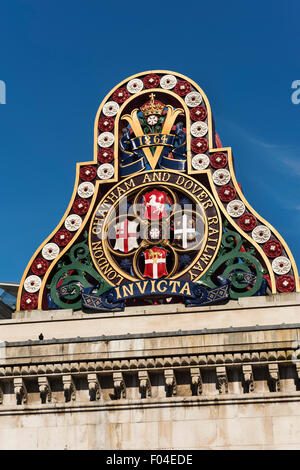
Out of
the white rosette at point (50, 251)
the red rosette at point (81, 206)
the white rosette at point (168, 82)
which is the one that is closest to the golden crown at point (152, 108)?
the white rosette at point (168, 82)

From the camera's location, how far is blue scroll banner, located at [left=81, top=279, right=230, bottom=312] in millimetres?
39844

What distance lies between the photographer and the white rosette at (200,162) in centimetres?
4275

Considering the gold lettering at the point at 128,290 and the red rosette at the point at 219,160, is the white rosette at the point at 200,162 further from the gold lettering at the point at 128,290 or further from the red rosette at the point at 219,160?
the gold lettering at the point at 128,290

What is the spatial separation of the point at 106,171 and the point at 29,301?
240 inches

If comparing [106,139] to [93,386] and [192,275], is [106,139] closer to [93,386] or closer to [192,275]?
[192,275]

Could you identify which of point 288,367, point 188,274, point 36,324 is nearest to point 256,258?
point 188,274

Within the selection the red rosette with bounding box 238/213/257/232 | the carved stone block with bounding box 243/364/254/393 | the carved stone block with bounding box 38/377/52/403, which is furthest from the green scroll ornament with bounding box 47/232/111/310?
the carved stone block with bounding box 243/364/254/393

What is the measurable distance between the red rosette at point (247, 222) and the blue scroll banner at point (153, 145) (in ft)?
11.5

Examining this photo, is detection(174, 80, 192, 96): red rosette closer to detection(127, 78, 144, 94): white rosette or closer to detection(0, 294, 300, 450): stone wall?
detection(127, 78, 144, 94): white rosette

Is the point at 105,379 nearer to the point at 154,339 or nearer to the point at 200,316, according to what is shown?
the point at 154,339

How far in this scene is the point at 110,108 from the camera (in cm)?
4525

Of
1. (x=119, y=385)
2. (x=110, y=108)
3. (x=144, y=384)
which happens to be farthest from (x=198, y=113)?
(x=119, y=385)

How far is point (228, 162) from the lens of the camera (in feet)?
140

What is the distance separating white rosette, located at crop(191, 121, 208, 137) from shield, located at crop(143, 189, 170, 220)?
277 centimetres
